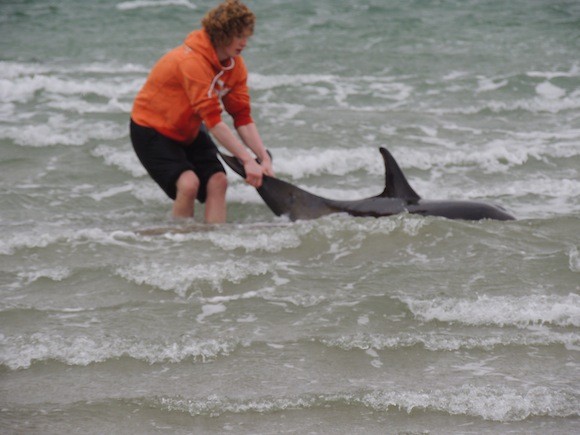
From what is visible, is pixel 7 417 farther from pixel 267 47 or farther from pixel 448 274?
pixel 267 47

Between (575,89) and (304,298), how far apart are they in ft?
29.7

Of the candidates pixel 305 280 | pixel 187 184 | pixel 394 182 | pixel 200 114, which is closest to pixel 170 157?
pixel 187 184

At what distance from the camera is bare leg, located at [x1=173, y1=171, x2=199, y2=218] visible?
7055 millimetres

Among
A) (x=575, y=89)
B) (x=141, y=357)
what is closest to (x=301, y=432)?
(x=141, y=357)

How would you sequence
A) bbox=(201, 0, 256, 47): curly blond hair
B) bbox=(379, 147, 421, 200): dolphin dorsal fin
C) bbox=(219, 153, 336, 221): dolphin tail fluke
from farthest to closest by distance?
bbox=(219, 153, 336, 221): dolphin tail fluke → bbox=(379, 147, 421, 200): dolphin dorsal fin → bbox=(201, 0, 256, 47): curly blond hair

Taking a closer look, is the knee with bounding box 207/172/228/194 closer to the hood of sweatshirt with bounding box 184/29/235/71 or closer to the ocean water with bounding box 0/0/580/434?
the ocean water with bounding box 0/0/580/434

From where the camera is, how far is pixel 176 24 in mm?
19156

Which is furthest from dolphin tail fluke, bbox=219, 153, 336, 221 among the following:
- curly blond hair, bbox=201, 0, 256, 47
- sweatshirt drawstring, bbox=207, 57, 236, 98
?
curly blond hair, bbox=201, 0, 256, 47

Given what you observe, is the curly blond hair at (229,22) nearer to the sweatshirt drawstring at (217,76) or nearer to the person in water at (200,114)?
the person in water at (200,114)

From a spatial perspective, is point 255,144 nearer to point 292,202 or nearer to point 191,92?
point 292,202

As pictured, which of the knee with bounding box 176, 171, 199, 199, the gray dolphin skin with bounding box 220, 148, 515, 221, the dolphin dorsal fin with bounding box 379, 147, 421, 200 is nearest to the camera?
the dolphin dorsal fin with bounding box 379, 147, 421, 200

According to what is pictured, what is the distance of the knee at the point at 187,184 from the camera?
23.1 feet

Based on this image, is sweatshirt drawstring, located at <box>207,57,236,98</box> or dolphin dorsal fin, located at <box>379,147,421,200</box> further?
dolphin dorsal fin, located at <box>379,147,421,200</box>

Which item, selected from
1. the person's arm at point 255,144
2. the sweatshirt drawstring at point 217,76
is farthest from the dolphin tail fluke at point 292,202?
the sweatshirt drawstring at point 217,76
